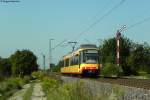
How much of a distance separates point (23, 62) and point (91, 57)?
5300 cm

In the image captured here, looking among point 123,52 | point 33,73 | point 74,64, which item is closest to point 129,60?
point 123,52

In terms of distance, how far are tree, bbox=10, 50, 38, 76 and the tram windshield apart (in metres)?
51.0

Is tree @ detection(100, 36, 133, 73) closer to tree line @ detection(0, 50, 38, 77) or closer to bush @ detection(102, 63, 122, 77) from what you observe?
tree line @ detection(0, 50, 38, 77)

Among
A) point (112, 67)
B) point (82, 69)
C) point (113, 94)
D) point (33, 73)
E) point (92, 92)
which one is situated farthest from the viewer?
point (33, 73)

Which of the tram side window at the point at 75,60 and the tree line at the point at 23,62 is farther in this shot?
the tree line at the point at 23,62

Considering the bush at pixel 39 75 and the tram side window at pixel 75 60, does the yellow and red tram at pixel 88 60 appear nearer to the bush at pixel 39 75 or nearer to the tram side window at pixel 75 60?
the tram side window at pixel 75 60

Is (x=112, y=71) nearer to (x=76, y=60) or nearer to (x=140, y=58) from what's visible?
(x=76, y=60)

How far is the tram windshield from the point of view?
158ft

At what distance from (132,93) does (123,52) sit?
10333cm

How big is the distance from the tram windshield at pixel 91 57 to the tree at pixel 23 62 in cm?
5096

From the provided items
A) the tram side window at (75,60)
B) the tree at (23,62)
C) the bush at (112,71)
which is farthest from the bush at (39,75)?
the tram side window at (75,60)

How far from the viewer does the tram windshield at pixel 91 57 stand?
48.2 m

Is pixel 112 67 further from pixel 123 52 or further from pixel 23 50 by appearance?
pixel 123 52

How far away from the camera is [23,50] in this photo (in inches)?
4011
